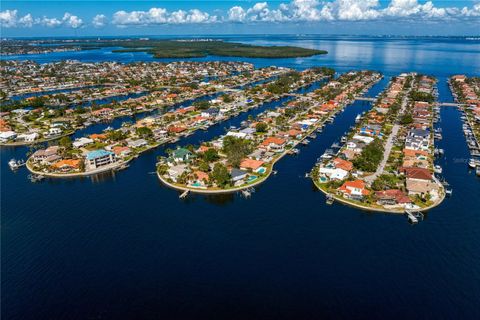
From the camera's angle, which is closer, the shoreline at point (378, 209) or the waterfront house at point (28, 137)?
the shoreline at point (378, 209)

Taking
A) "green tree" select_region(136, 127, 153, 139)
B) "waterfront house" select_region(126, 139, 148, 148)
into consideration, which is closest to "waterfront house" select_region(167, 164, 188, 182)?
"waterfront house" select_region(126, 139, 148, 148)

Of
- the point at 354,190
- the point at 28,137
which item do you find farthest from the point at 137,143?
the point at 354,190

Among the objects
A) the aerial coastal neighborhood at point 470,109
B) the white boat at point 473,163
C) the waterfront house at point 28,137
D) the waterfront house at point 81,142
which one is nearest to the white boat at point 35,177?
the waterfront house at point 81,142

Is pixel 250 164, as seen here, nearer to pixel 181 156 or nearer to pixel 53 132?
pixel 181 156

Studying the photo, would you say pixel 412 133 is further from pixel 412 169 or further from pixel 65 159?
pixel 65 159

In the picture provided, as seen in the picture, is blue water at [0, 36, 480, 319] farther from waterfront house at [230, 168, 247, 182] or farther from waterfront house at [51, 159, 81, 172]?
waterfront house at [51, 159, 81, 172]

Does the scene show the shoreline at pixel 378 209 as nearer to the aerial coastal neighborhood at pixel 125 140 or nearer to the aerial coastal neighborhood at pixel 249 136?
the aerial coastal neighborhood at pixel 249 136
